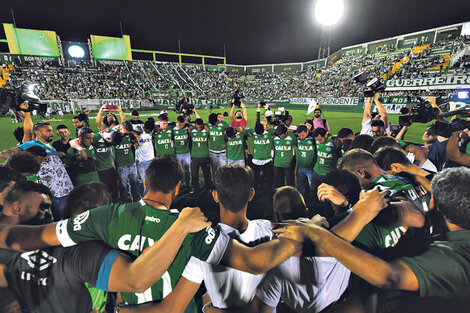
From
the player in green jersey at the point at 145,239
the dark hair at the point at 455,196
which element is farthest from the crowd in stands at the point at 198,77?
the player in green jersey at the point at 145,239

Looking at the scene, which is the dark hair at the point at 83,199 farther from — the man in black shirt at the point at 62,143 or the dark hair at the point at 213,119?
the dark hair at the point at 213,119

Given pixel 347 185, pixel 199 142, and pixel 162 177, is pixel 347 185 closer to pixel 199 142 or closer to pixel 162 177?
pixel 162 177

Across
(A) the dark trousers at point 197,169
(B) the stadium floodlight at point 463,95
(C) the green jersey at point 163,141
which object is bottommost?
(A) the dark trousers at point 197,169

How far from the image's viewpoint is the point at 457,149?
4316 millimetres

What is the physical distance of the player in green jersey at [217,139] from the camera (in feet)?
23.6

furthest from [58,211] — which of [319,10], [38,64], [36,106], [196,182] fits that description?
[38,64]

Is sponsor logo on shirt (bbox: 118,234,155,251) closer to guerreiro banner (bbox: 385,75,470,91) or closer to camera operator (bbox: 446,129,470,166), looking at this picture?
camera operator (bbox: 446,129,470,166)

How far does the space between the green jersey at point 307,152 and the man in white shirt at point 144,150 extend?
4597 millimetres

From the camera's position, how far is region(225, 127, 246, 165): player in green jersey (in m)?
6.87

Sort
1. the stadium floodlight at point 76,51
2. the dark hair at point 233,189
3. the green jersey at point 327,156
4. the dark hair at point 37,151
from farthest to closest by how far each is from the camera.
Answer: the stadium floodlight at point 76,51 < the green jersey at point 327,156 < the dark hair at point 37,151 < the dark hair at point 233,189

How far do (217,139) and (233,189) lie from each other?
17.8 feet

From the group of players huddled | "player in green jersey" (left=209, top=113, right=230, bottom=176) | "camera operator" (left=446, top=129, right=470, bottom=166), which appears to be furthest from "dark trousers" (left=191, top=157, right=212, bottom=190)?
"camera operator" (left=446, top=129, right=470, bottom=166)

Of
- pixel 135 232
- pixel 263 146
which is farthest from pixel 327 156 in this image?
pixel 135 232

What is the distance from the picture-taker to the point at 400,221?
1.82 metres
